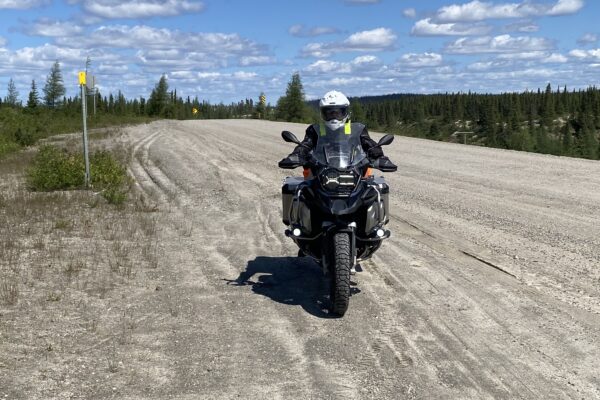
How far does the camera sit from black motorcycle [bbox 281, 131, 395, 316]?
247 inches

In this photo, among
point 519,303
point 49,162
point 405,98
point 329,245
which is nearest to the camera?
point 329,245

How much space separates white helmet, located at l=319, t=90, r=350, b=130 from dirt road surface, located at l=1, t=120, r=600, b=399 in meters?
1.85

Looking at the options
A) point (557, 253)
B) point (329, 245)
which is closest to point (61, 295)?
point (329, 245)

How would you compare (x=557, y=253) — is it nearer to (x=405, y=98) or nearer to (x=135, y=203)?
(x=135, y=203)

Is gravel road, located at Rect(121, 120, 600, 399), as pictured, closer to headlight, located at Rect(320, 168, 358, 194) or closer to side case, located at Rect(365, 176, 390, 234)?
side case, located at Rect(365, 176, 390, 234)

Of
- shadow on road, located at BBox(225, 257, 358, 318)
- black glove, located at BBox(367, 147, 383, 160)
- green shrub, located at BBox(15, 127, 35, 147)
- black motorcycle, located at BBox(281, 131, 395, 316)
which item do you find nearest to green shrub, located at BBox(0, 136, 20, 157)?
green shrub, located at BBox(15, 127, 35, 147)

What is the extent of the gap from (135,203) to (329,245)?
7.72 meters

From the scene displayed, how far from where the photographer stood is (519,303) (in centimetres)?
677

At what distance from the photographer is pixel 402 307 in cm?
669

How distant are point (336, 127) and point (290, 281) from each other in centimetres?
201

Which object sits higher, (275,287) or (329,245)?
(329,245)

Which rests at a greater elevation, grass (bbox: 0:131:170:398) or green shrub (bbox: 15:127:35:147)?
green shrub (bbox: 15:127:35:147)

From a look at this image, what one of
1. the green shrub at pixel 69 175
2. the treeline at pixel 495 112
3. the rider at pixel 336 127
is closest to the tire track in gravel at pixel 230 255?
the rider at pixel 336 127

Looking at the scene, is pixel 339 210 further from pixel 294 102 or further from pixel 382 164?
pixel 294 102
